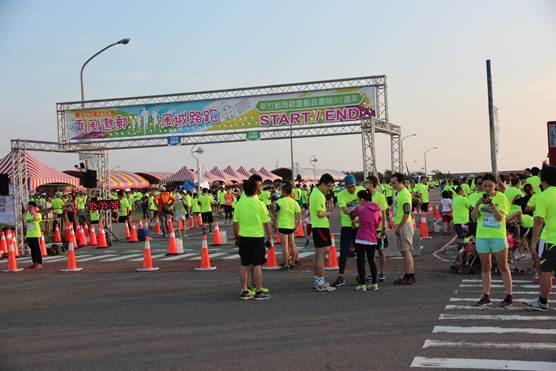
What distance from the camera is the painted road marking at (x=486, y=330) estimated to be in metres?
6.79

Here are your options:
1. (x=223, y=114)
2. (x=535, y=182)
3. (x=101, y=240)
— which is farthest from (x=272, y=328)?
(x=223, y=114)

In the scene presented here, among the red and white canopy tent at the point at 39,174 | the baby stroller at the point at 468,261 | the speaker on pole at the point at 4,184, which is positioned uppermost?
the red and white canopy tent at the point at 39,174

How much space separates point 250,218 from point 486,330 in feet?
13.1

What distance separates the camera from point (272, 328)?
738 centimetres

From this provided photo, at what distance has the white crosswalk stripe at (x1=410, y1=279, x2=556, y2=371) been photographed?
562cm

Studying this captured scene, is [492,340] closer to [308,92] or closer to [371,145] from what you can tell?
[371,145]

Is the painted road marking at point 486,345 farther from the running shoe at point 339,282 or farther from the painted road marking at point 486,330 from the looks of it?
the running shoe at point 339,282

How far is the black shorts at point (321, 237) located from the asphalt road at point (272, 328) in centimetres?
82

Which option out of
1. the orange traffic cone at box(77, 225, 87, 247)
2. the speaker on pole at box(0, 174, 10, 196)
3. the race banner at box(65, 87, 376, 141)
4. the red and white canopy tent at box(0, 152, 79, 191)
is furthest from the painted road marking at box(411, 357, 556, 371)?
the red and white canopy tent at box(0, 152, 79, 191)

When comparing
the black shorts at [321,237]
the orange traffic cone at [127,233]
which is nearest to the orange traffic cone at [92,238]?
the orange traffic cone at [127,233]

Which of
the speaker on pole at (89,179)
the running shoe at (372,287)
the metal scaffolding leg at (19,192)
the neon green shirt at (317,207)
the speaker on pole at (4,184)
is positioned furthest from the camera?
the speaker on pole at (89,179)

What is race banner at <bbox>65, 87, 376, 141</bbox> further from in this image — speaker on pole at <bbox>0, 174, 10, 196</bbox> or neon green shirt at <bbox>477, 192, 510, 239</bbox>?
neon green shirt at <bbox>477, 192, 510, 239</bbox>

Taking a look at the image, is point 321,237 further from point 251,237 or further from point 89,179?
point 89,179

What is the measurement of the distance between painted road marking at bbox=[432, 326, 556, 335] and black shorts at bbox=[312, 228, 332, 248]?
3566mm
